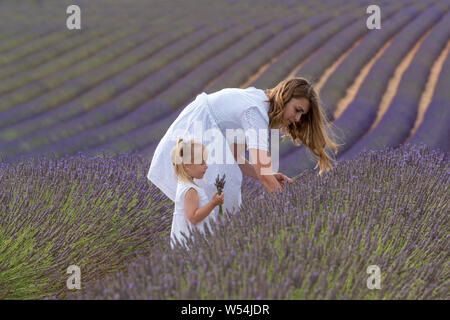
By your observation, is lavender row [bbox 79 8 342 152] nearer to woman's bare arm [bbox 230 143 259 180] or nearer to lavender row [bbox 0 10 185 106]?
lavender row [bbox 0 10 185 106]

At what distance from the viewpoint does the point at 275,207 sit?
2.12 m

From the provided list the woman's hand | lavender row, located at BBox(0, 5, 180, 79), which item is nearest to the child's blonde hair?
the woman's hand

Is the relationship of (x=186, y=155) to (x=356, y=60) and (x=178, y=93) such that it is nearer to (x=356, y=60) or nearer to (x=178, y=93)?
(x=178, y=93)

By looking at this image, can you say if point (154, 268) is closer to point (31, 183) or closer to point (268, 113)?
point (268, 113)

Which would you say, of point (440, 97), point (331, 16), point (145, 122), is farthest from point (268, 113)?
point (331, 16)

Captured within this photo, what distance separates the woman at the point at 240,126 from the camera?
7.79 ft

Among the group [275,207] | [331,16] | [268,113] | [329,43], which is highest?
[331,16]

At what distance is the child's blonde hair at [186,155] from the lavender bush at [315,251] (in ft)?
0.94

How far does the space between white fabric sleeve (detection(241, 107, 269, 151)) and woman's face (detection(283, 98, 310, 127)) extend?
119 mm

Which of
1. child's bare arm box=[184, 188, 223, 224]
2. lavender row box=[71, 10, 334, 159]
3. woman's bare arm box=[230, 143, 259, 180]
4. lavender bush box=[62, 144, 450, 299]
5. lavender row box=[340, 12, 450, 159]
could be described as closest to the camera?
lavender bush box=[62, 144, 450, 299]

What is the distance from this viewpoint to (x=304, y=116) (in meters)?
2.58

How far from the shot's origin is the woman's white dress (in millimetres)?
2416

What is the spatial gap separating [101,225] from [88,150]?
2353 mm

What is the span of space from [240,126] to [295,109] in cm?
28
